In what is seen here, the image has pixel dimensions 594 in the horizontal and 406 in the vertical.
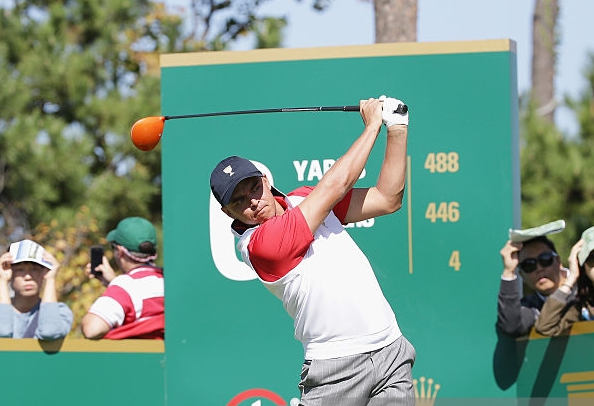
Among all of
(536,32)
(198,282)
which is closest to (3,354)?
(198,282)

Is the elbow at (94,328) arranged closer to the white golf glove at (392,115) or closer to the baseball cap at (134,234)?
the baseball cap at (134,234)

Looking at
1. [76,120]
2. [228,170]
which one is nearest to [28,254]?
[228,170]

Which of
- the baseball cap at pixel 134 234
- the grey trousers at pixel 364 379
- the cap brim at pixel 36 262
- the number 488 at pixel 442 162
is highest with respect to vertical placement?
the number 488 at pixel 442 162

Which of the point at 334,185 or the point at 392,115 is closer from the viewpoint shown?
the point at 334,185

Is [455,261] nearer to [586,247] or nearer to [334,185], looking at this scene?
[586,247]

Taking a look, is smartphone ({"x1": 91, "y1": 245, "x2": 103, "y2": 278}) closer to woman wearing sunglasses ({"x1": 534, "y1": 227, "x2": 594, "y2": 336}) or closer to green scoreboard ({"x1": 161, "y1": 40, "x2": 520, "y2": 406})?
green scoreboard ({"x1": 161, "y1": 40, "x2": 520, "y2": 406})

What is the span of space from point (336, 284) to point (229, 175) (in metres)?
0.58

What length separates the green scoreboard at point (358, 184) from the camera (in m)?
5.55

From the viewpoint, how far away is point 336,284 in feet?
14.0

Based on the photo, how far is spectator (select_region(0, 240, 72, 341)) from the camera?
5.76m

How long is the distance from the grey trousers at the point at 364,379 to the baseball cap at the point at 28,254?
2.09m

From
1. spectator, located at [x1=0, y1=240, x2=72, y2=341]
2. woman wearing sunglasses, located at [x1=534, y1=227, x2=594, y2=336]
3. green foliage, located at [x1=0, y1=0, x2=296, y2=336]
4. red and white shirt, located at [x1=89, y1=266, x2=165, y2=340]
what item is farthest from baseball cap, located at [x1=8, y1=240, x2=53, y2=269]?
green foliage, located at [x1=0, y1=0, x2=296, y2=336]

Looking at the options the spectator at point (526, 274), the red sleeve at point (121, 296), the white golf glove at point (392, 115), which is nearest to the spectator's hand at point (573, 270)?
the spectator at point (526, 274)

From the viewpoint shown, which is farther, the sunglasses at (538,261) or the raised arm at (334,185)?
the sunglasses at (538,261)
